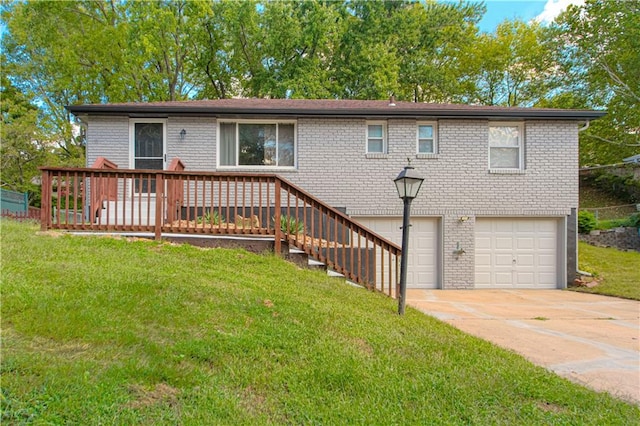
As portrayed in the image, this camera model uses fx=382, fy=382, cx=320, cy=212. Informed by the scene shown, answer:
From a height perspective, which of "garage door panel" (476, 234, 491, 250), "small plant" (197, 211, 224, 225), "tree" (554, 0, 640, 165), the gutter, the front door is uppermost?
"tree" (554, 0, 640, 165)

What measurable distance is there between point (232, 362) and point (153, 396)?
2.18ft

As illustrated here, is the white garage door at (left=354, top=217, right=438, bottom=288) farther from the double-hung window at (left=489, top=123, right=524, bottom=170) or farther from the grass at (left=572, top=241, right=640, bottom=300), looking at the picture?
the grass at (left=572, top=241, right=640, bottom=300)

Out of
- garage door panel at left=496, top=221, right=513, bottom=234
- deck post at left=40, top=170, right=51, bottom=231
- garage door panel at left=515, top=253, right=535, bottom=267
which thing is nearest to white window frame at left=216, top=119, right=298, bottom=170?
deck post at left=40, top=170, right=51, bottom=231

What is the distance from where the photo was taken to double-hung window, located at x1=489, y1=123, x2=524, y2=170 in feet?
33.7

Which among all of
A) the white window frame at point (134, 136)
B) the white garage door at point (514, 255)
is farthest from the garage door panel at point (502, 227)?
the white window frame at point (134, 136)

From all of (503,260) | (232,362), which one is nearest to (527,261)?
(503,260)

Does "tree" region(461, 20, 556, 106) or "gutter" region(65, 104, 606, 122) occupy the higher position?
"tree" region(461, 20, 556, 106)

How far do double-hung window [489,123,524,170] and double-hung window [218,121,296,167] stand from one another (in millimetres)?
5334

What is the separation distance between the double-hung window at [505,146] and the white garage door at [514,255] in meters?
1.51

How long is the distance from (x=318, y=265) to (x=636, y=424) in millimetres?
4562

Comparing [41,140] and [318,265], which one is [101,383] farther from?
[41,140]

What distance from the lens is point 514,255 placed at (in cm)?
1013

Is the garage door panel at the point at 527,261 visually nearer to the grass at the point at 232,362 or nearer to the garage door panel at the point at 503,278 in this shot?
the garage door panel at the point at 503,278

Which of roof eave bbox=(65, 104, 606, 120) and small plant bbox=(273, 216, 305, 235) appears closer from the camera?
small plant bbox=(273, 216, 305, 235)
